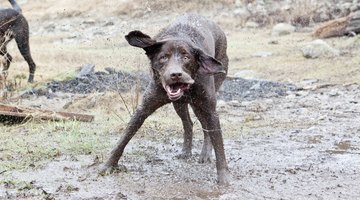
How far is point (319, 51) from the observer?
47.8ft

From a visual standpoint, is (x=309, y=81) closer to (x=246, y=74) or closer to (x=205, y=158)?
(x=246, y=74)

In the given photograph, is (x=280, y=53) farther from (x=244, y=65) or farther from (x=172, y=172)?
(x=172, y=172)

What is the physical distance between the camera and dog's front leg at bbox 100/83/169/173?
546cm

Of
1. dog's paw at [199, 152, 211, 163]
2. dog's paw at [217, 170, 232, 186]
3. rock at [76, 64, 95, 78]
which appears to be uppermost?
dog's paw at [217, 170, 232, 186]

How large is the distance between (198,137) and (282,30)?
40.1 ft

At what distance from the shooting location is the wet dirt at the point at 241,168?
5379mm

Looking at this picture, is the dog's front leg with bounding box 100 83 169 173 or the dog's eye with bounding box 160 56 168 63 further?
the dog's front leg with bounding box 100 83 169 173

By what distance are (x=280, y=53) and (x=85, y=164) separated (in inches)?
411

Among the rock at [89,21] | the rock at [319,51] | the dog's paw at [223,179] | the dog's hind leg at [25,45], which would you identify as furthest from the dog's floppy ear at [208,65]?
the rock at [89,21]

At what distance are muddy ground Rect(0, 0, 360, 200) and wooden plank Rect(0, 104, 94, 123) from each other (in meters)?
0.10

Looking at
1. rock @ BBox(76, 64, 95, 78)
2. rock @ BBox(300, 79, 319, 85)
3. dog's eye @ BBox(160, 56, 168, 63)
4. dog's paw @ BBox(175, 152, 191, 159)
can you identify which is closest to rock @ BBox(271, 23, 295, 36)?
rock @ BBox(300, 79, 319, 85)

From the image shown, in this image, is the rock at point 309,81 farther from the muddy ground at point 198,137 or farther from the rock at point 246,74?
the rock at point 246,74

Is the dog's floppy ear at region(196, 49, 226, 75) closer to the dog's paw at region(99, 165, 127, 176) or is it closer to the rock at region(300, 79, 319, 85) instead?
the dog's paw at region(99, 165, 127, 176)

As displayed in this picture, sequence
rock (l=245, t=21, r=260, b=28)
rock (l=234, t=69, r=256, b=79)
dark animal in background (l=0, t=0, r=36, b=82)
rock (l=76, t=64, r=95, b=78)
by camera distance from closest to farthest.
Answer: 1. dark animal in background (l=0, t=0, r=36, b=82)
2. rock (l=76, t=64, r=95, b=78)
3. rock (l=234, t=69, r=256, b=79)
4. rock (l=245, t=21, r=260, b=28)
